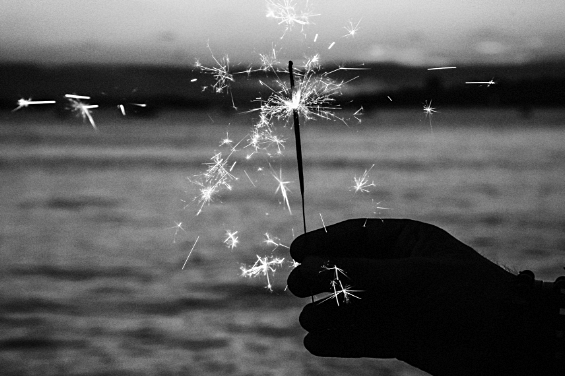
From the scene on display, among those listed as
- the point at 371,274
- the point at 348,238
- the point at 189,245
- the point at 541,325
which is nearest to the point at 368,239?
the point at 348,238

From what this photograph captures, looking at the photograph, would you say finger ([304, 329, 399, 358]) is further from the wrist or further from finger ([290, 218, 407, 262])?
the wrist

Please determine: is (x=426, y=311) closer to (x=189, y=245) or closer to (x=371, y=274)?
(x=371, y=274)

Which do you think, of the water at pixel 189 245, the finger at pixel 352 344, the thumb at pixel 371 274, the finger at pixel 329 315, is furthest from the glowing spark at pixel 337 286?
the water at pixel 189 245

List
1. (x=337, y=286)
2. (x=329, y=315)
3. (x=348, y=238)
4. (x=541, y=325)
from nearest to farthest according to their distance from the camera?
(x=541, y=325) < (x=337, y=286) < (x=329, y=315) < (x=348, y=238)

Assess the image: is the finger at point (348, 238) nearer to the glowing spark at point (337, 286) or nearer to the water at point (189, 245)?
the glowing spark at point (337, 286)

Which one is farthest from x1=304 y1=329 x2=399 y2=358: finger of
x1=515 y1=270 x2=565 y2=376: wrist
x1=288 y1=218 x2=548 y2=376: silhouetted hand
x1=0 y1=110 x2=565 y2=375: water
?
x1=0 y1=110 x2=565 y2=375: water
